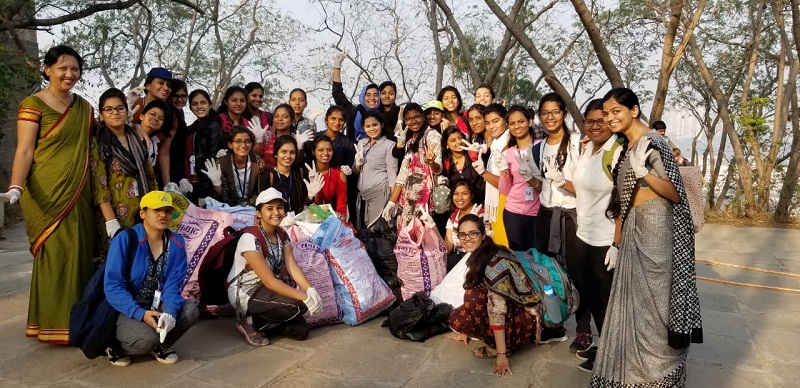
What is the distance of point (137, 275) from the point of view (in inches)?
125

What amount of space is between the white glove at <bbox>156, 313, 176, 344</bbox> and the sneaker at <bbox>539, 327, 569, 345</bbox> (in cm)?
223

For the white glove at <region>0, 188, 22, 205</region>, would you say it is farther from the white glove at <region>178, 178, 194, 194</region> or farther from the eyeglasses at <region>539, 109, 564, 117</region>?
the eyeglasses at <region>539, 109, 564, 117</region>

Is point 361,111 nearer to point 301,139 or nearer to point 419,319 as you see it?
point 301,139

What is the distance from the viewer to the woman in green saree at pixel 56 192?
11.0ft

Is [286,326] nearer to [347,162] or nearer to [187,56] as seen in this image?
[347,162]

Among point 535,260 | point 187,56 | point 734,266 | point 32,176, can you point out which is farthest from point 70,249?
point 187,56

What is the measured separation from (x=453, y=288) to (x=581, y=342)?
0.93 meters

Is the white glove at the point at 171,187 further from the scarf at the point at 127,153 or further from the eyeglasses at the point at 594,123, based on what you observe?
the eyeglasses at the point at 594,123

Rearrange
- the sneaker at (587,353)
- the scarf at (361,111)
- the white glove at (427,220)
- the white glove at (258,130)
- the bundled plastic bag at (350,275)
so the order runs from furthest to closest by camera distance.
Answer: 1. the scarf at (361,111)
2. the white glove at (258,130)
3. the white glove at (427,220)
4. the bundled plastic bag at (350,275)
5. the sneaker at (587,353)

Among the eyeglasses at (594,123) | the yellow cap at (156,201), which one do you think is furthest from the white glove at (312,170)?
the eyeglasses at (594,123)

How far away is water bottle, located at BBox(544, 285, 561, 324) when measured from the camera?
3.59 meters

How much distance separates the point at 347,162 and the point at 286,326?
1.91m

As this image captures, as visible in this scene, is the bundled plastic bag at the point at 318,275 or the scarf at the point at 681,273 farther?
the bundled plastic bag at the point at 318,275

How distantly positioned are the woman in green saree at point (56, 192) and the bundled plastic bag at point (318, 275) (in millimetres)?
1339
